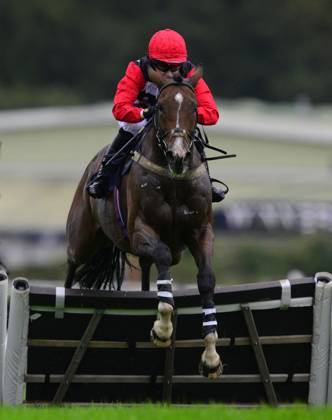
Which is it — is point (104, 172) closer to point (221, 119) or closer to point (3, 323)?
point (3, 323)

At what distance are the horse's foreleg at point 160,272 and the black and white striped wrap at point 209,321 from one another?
23cm

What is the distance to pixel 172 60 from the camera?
1014cm

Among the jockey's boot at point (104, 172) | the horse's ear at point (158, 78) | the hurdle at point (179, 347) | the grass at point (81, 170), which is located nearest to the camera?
the hurdle at point (179, 347)

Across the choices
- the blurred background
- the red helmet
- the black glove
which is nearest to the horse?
the black glove

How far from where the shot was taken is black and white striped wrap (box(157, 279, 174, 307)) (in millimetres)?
9469

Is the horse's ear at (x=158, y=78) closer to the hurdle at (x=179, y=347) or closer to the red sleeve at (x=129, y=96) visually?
the red sleeve at (x=129, y=96)

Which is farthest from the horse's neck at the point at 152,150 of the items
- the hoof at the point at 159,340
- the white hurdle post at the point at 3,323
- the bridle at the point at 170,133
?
the white hurdle post at the point at 3,323

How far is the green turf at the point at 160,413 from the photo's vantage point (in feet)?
27.6

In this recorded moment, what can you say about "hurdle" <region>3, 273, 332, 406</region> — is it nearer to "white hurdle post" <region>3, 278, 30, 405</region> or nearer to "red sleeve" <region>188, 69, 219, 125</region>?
"white hurdle post" <region>3, 278, 30, 405</region>

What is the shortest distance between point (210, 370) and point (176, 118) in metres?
1.60

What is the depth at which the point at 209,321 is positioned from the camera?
9.52 meters

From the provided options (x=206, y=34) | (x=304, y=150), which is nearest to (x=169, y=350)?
(x=304, y=150)

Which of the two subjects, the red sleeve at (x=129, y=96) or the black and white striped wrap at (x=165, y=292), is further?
the red sleeve at (x=129, y=96)

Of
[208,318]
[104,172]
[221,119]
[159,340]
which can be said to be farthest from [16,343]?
[221,119]
